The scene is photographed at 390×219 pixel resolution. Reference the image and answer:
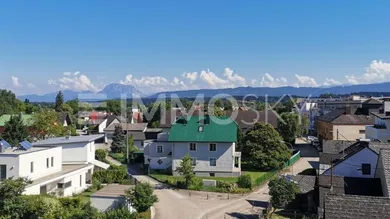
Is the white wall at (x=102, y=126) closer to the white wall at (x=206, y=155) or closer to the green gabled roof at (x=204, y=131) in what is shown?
the green gabled roof at (x=204, y=131)

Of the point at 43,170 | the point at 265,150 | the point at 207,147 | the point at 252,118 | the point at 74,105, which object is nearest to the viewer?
the point at 43,170

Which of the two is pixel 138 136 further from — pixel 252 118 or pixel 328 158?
pixel 328 158

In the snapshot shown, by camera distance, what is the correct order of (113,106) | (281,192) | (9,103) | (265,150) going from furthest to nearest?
(113,106)
(9,103)
(265,150)
(281,192)

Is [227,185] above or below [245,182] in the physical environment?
below

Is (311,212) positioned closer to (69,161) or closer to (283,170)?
(283,170)

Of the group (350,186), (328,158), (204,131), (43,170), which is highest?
(204,131)

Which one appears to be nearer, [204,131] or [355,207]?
[355,207]

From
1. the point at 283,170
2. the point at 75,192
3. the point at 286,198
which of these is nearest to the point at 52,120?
the point at 75,192

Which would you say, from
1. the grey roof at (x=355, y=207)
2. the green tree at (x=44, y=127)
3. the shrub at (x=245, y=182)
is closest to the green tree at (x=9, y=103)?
the green tree at (x=44, y=127)

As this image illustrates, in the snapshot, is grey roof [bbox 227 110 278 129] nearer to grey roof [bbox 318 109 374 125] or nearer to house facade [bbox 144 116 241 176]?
grey roof [bbox 318 109 374 125]

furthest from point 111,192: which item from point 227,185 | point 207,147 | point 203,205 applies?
point 207,147
